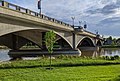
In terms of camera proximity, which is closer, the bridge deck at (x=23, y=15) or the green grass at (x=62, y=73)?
the green grass at (x=62, y=73)

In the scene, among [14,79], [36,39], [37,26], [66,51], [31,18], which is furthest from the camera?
[66,51]

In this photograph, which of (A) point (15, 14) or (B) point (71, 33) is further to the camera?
(B) point (71, 33)

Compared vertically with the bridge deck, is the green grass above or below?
below

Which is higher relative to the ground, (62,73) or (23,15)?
(23,15)

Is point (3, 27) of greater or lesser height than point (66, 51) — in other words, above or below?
above

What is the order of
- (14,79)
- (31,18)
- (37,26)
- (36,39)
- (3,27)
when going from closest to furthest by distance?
(14,79) < (3,27) < (31,18) < (37,26) < (36,39)

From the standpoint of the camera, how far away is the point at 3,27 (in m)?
31.6

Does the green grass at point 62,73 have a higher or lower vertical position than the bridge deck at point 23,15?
lower

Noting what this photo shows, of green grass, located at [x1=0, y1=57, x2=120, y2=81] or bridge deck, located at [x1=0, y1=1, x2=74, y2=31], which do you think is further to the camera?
bridge deck, located at [x1=0, y1=1, x2=74, y2=31]

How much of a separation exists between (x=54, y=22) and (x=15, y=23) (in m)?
19.5

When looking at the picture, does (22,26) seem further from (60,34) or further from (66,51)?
(66,51)

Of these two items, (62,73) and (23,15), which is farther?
(23,15)

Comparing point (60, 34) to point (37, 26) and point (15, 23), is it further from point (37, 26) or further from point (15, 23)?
point (15, 23)

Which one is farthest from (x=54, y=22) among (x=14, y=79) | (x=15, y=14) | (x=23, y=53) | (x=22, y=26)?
(x=14, y=79)
